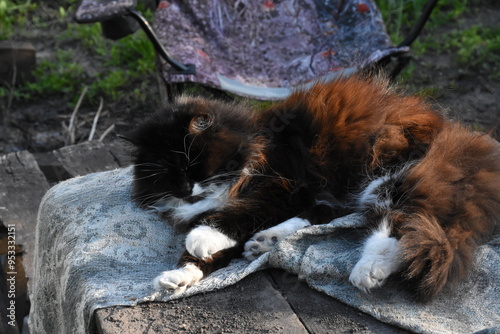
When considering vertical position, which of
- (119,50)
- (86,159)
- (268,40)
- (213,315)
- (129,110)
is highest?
(213,315)

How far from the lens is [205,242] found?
1.89 m

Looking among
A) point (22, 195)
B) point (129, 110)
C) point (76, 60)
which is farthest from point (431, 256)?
point (76, 60)

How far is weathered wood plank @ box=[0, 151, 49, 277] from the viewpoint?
2.91 metres

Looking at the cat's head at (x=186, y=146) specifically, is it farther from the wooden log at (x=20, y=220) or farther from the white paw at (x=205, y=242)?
the wooden log at (x=20, y=220)

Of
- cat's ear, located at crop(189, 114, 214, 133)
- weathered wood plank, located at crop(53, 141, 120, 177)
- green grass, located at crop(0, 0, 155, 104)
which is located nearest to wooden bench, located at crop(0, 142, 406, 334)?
cat's ear, located at crop(189, 114, 214, 133)

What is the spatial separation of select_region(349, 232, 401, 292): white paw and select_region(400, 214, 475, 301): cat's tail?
0.13 feet

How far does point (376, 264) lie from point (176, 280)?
59cm

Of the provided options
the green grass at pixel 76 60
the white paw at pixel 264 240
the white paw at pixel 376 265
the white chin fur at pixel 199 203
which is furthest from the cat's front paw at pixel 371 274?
the green grass at pixel 76 60

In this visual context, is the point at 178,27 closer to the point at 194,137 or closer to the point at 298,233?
the point at 194,137

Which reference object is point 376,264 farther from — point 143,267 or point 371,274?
point 143,267

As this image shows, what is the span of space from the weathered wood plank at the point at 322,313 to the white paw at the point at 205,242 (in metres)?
0.21

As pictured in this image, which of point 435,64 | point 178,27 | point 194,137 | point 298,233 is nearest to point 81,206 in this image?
point 194,137

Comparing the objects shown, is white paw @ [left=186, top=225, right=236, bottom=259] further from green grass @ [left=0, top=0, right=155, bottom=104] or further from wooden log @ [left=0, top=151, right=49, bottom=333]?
green grass @ [left=0, top=0, right=155, bottom=104]

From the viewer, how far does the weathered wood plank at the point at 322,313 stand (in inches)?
64.6
